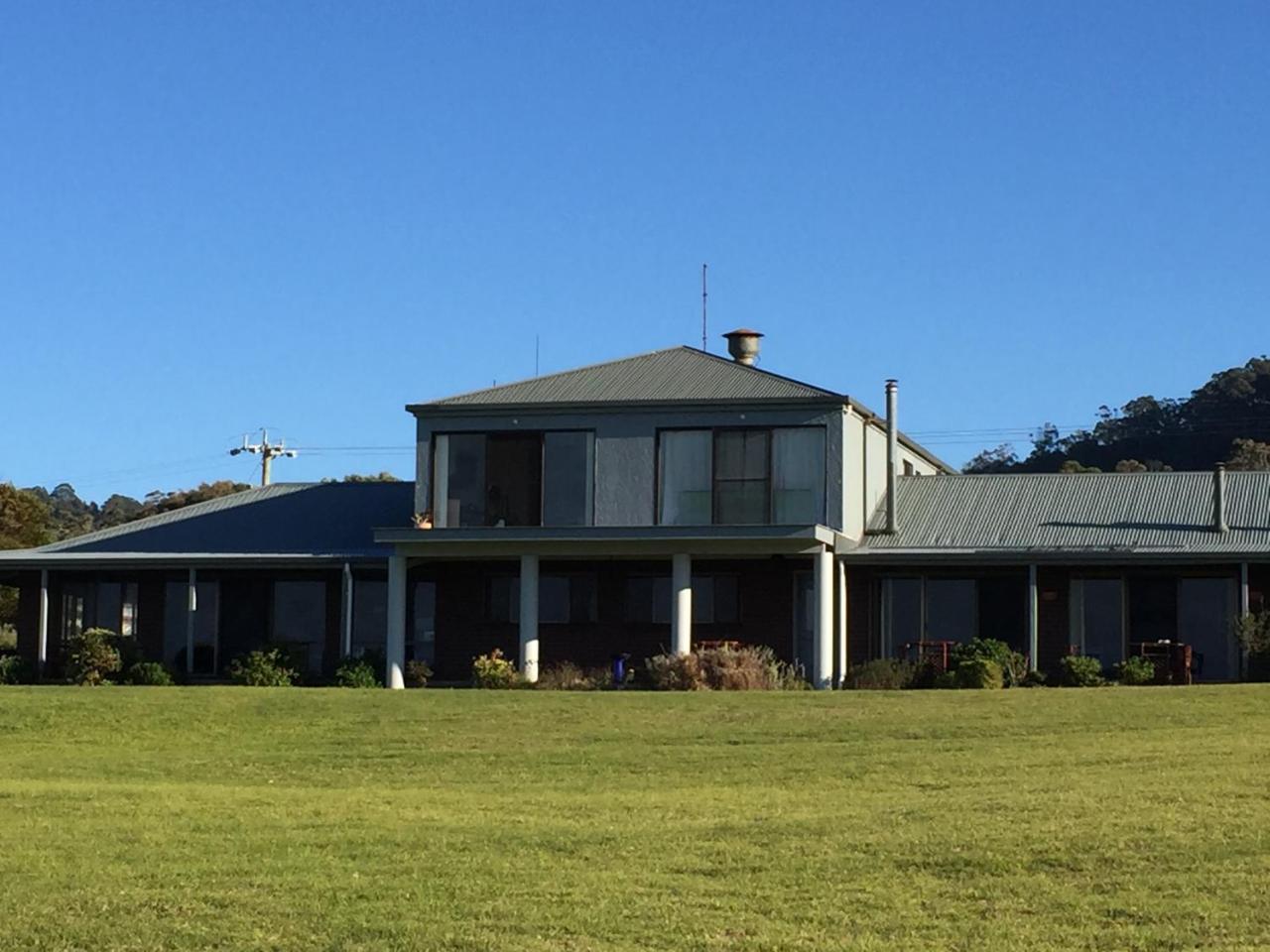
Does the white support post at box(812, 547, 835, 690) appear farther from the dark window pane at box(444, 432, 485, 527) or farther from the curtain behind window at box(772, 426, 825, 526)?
the dark window pane at box(444, 432, 485, 527)

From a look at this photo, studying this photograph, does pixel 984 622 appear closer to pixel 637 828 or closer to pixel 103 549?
pixel 103 549

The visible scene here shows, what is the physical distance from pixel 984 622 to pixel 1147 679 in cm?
370

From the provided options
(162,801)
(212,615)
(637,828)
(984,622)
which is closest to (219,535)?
(212,615)

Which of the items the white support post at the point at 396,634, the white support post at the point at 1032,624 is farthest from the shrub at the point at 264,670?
the white support post at the point at 1032,624

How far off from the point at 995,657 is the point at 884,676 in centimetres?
185

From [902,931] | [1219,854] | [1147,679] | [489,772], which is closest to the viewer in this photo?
[902,931]

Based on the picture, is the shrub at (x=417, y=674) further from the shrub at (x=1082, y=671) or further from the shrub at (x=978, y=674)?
the shrub at (x=1082, y=671)

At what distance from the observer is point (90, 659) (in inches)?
1448

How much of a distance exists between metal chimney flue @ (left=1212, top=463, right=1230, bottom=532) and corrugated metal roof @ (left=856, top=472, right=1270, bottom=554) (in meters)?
0.14

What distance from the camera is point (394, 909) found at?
12.7 meters

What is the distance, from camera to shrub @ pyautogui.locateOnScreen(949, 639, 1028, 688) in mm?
33469

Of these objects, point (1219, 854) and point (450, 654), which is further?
point (450, 654)

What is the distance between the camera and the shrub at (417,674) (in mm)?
36406

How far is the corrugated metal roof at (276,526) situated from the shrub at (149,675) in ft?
9.33
